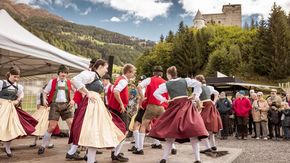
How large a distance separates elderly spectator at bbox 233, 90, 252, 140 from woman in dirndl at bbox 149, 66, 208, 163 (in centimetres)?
710

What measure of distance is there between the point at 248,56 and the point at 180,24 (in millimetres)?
26187

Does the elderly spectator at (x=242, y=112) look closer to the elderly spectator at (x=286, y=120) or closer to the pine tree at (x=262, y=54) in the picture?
the elderly spectator at (x=286, y=120)

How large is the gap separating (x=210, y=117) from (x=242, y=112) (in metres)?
5.39

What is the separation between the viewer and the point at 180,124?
4945 mm

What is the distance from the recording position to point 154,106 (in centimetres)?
627

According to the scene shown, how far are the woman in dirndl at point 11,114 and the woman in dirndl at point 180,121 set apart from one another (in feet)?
8.19

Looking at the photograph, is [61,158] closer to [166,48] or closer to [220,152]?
[220,152]

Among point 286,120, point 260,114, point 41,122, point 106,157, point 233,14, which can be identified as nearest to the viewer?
point 106,157

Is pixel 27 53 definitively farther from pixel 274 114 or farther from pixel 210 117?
pixel 274 114

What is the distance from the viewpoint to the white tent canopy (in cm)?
649

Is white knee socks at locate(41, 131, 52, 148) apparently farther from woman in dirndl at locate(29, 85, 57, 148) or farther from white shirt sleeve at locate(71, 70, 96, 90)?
white shirt sleeve at locate(71, 70, 96, 90)

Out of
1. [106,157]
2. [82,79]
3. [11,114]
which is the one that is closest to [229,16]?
[106,157]

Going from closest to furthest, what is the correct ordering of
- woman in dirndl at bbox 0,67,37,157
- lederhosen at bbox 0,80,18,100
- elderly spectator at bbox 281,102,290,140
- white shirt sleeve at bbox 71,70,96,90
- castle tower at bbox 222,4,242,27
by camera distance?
white shirt sleeve at bbox 71,70,96,90 < woman in dirndl at bbox 0,67,37,157 < lederhosen at bbox 0,80,18,100 < elderly spectator at bbox 281,102,290,140 < castle tower at bbox 222,4,242,27

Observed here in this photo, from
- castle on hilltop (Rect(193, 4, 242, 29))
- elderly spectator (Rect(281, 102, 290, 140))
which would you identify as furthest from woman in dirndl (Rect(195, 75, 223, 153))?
castle on hilltop (Rect(193, 4, 242, 29))
